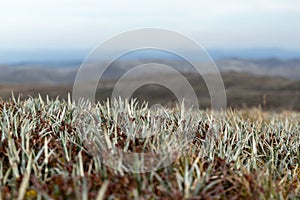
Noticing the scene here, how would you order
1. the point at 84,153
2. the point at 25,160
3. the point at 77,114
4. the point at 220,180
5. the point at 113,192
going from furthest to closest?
the point at 77,114, the point at 84,153, the point at 25,160, the point at 220,180, the point at 113,192

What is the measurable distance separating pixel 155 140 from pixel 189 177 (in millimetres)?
839

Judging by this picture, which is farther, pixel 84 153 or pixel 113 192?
pixel 84 153

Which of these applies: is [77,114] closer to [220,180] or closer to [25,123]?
[25,123]

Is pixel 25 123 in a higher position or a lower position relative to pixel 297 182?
higher

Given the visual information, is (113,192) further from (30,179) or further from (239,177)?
(239,177)

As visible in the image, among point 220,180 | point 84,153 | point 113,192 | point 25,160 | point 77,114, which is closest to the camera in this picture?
point 113,192

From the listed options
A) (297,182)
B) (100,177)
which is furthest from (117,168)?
(297,182)

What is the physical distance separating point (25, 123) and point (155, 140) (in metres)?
0.97

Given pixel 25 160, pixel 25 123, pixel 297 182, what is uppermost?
pixel 25 123

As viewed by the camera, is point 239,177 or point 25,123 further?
point 25,123

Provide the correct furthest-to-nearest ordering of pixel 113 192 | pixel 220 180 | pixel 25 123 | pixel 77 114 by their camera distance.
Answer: pixel 77 114 → pixel 25 123 → pixel 220 180 → pixel 113 192

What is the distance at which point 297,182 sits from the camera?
411cm

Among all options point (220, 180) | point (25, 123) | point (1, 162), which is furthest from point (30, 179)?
point (220, 180)

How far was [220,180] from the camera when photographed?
3297 mm
